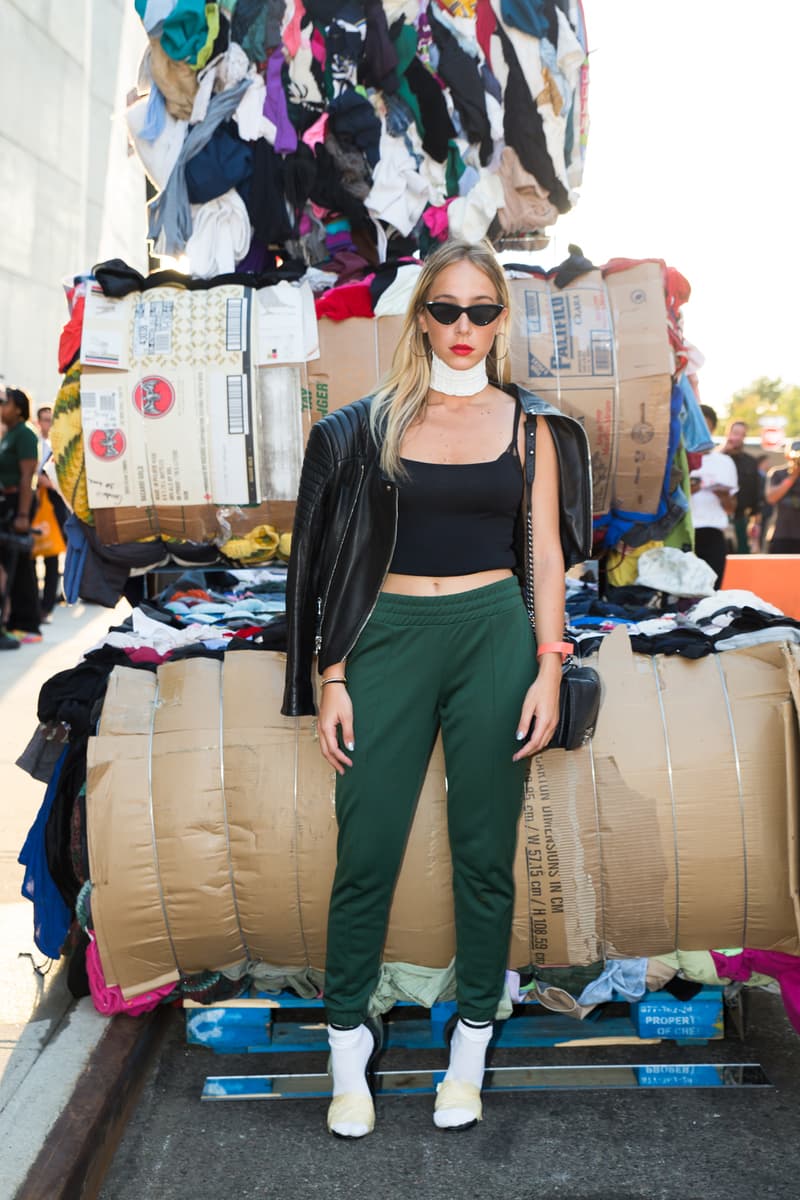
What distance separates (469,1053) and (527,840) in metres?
0.51

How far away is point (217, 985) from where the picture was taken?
2906 mm

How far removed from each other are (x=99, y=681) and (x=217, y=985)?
2.79 feet

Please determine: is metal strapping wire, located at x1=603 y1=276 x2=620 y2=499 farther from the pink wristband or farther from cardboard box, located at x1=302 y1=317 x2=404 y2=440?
the pink wristband

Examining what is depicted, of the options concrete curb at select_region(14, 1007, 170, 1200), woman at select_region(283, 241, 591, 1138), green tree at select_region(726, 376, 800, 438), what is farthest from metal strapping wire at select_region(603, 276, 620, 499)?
green tree at select_region(726, 376, 800, 438)

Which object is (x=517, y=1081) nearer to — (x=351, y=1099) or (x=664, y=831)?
(x=351, y=1099)

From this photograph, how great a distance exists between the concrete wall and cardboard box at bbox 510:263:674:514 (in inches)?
513

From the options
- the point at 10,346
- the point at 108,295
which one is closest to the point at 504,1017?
the point at 108,295

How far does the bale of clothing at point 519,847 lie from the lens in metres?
2.76

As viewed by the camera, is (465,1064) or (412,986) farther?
(412,986)

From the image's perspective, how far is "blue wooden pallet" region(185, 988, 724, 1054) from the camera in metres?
2.97

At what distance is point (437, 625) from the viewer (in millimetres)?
2562

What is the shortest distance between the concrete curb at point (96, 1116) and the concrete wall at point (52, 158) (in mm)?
14338

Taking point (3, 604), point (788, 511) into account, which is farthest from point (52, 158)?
point (788, 511)

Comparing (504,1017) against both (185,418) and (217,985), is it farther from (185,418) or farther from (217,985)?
(185,418)
